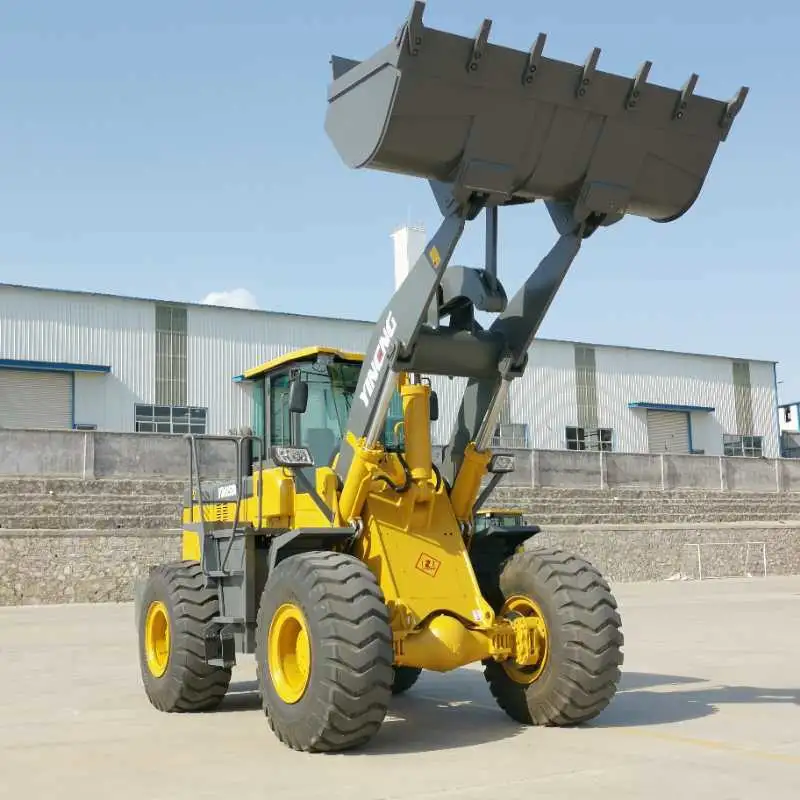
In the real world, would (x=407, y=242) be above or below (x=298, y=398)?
above

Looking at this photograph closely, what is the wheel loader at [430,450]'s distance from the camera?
707 centimetres

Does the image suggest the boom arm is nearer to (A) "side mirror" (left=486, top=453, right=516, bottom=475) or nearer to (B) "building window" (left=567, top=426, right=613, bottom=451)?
(A) "side mirror" (left=486, top=453, right=516, bottom=475)

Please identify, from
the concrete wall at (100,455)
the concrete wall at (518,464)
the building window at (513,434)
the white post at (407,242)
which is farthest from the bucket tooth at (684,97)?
the building window at (513,434)

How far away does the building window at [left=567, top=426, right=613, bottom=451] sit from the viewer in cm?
4750

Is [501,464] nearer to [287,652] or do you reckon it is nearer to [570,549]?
[287,652]

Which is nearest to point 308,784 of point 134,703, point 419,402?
point 419,402

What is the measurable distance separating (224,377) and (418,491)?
3246 cm

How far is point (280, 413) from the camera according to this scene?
906cm

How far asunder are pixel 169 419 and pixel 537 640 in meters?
32.1

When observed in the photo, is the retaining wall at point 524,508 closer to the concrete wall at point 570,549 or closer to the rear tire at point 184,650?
the concrete wall at point 570,549

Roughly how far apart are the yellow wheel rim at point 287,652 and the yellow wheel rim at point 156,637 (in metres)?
2.27

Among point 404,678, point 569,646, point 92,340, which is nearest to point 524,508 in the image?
point 92,340

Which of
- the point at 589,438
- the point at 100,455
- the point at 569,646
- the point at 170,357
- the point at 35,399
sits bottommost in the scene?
the point at 569,646

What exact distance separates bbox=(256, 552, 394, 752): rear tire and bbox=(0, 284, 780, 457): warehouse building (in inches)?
990
